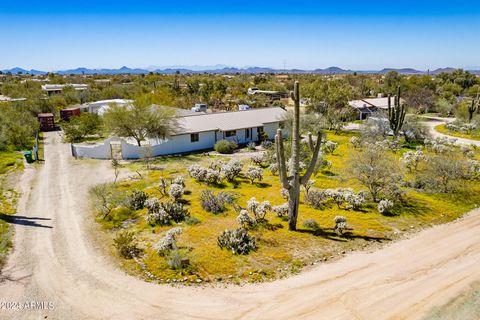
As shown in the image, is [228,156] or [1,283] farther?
[228,156]

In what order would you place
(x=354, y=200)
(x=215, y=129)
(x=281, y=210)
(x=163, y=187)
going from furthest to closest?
(x=215, y=129) < (x=163, y=187) < (x=354, y=200) < (x=281, y=210)

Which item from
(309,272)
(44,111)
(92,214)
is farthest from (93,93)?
(309,272)

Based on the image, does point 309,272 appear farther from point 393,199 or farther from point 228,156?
point 228,156

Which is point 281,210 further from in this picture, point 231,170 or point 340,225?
point 231,170

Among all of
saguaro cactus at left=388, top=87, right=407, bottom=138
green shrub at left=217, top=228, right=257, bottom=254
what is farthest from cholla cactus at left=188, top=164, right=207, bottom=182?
saguaro cactus at left=388, top=87, right=407, bottom=138

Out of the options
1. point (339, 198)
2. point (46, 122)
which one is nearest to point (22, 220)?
point (339, 198)

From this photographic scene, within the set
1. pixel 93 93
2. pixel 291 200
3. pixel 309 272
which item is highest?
pixel 93 93

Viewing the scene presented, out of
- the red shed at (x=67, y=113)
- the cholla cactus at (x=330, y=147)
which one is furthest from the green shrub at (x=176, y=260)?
the red shed at (x=67, y=113)
